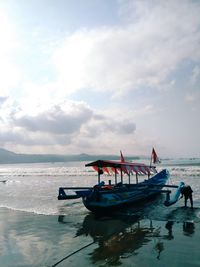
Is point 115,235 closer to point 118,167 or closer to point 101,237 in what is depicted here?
point 101,237

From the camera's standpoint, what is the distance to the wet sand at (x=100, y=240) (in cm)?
955

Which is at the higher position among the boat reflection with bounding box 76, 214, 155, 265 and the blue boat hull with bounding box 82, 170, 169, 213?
the blue boat hull with bounding box 82, 170, 169, 213

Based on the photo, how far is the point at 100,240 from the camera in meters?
12.0

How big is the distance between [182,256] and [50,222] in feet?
26.6

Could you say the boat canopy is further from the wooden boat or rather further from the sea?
the sea

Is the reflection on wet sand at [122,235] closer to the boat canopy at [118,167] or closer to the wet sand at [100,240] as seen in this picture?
the wet sand at [100,240]

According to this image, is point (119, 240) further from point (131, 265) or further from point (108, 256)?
point (131, 265)

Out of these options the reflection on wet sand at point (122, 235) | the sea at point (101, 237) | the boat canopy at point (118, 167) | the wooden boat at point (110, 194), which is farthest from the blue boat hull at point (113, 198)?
the boat canopy at point (118, 167)

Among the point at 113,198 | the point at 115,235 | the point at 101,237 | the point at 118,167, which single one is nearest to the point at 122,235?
the point at 115,235

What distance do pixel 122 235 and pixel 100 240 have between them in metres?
1.21

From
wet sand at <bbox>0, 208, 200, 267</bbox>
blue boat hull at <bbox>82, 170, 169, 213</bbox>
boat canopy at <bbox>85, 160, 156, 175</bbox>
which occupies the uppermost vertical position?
boat canopy at <bbox>85, 160, 156, 175</bbox>

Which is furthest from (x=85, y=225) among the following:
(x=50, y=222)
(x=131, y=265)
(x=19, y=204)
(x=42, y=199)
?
(x=42, y=199)

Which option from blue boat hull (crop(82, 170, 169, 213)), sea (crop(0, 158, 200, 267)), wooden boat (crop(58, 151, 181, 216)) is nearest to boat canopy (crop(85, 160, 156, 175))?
wooden boat (crop(58, 151, 181, 216))

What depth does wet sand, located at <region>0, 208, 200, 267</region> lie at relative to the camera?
9555 mm
